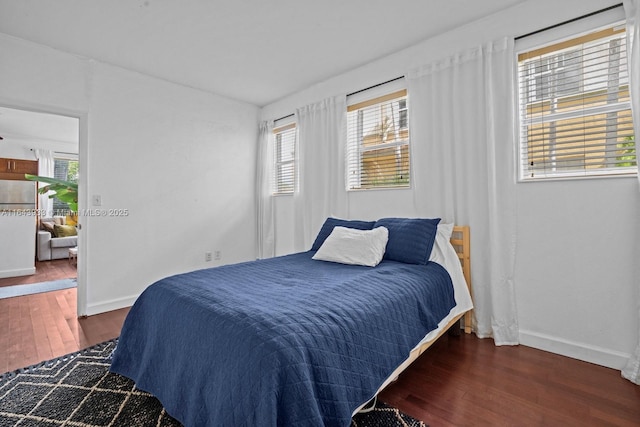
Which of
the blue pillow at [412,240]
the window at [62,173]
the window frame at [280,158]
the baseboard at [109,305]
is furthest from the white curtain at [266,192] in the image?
the window at [62,173]

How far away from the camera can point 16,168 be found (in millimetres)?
5992

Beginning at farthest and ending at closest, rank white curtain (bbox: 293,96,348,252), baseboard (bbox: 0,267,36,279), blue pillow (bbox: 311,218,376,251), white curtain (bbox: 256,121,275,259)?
baseboard (bbox: 0,267,36,279) → white curtain (bbox: 256,121,275,259) → white curtain (bbox: 293,96,348,252) → blue pillow (bbox: 311,218,376,251)

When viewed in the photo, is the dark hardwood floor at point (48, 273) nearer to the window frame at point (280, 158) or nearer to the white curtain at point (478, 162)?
the window frame at point (280, 158)

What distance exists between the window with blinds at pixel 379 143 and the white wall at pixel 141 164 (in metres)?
1.81

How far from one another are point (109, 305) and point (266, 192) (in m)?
2.31

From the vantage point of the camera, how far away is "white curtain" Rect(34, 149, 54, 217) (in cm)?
634

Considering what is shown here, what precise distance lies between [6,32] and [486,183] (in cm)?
430

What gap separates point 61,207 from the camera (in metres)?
6.98

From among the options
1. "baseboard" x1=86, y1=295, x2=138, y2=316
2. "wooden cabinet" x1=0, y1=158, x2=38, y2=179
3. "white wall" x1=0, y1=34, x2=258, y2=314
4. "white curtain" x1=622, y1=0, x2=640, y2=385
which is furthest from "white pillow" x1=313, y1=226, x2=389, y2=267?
"wooden cabinet" x1=0, y1=158, x2=38, y2=179

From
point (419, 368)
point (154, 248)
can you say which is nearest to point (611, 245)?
point (419, 368)

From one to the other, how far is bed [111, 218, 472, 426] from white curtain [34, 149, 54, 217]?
6.52m

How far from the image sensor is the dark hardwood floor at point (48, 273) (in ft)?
14.6

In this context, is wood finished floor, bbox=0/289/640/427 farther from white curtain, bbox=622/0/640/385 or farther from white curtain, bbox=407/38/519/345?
white curtain, bbox=407/38/519/345

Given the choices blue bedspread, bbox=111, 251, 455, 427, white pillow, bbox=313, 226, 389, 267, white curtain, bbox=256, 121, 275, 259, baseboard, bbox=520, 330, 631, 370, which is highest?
white curtain, bbox=256, 121, 275, 259
